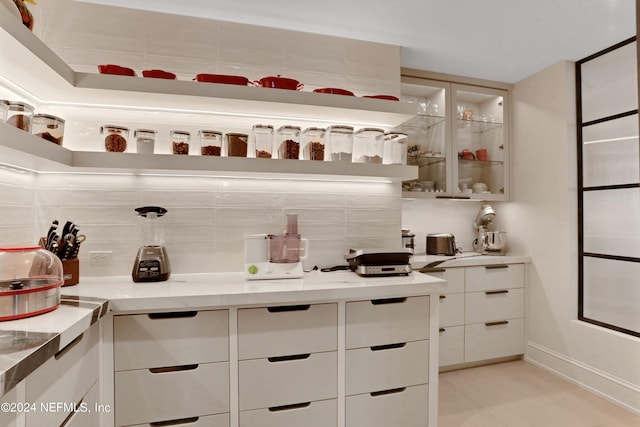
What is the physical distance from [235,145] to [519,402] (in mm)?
2554

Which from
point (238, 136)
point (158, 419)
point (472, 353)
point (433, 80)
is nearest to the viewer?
point (158, 419)

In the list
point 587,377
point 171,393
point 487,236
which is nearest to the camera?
point 171,393

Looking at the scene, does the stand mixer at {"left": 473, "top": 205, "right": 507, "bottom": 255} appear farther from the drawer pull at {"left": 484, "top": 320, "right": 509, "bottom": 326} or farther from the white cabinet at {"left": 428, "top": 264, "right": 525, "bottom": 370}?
the drawer pull at {"left": 484, "top": 320, "right": 509, "bottom": 326}

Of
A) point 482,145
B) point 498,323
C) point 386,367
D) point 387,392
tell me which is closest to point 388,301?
point 386,367

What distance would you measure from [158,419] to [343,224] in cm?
147

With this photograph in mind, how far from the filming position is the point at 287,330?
5.51 ft

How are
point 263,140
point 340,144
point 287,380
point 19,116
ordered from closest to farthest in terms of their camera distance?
point 19,116
point 287,380
point 263,140
point 340,144

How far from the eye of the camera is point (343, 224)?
92.6 inches

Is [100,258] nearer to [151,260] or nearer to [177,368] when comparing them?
[151,260]

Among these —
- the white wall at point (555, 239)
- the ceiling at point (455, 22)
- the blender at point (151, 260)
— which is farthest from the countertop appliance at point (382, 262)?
the white wall at point (555, 239)

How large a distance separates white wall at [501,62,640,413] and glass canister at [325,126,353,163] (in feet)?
5.99

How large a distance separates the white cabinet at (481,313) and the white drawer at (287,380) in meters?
1.36

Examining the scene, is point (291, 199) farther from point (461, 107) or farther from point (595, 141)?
point (595, 141)

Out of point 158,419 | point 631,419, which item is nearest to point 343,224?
point 158,419
